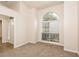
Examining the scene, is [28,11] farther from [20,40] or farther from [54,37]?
[54,37]

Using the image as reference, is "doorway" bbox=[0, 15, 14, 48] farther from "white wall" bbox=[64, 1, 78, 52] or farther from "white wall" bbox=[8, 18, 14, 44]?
"white wall" bbox=[64, 1, 78, 52]

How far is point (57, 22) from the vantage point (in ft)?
17.0

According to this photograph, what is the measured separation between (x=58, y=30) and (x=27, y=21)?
89.2 inches

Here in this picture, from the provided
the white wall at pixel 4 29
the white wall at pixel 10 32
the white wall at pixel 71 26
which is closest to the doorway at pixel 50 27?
the white wall at pixel 71 26

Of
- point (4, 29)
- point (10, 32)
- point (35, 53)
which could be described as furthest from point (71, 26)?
point (4, 29)

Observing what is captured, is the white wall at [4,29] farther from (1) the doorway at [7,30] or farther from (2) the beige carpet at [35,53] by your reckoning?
(2) the beige carpet at [35,53]

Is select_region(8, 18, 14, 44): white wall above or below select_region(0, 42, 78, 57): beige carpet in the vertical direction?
above

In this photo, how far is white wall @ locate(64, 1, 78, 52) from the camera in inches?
135

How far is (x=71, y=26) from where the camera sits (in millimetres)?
3541

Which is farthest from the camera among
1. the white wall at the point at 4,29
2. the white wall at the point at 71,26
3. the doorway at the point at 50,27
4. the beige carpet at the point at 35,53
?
the white wall at the point at 4,29

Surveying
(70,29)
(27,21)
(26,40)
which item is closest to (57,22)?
(70,29)

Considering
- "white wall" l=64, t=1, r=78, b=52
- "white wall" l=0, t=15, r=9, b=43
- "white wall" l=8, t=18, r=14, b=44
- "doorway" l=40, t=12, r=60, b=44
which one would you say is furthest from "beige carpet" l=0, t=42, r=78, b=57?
"white wall" l=0, t=15, r=9, b=43

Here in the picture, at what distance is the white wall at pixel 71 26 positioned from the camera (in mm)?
3430

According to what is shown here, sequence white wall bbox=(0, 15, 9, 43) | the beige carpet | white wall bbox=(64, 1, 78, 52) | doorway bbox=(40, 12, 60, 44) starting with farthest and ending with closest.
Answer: white wall bbox=(0, 15, 9, 43)
doorway bbox=(40, 12, 60, 44)
white wall bbox=(64, 1, 78, 52)
the beige carpet
